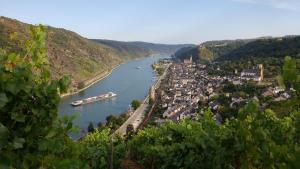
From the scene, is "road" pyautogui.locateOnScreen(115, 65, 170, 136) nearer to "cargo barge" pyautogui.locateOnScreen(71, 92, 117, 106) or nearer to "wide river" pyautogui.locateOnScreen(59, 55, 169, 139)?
"wide river" pyautogui.locateOnScreen(59, 55, 169, 139)

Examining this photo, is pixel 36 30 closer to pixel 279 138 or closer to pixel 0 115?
pixel 0 115

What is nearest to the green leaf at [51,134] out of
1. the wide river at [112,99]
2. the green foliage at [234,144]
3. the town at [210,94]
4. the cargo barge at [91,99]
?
the green foliage at [234,144]

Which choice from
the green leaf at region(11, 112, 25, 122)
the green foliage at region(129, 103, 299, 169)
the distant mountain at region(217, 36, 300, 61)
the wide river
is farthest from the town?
the green leaf at region(11, 112, 25, 122)

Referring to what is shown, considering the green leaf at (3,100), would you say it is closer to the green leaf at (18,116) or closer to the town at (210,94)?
the green leaf at (18,116)

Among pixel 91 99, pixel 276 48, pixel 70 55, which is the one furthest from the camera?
pixel 70 55

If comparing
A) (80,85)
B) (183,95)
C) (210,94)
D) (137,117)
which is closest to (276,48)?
(183,95)

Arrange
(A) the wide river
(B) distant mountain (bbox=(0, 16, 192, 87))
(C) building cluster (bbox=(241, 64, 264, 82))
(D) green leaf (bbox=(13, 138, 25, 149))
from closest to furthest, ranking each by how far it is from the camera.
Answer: (D) green leaf (bbox=(13, 138, 25, 149)) < (A) the wide river < (C) building cluster (bbox=(241, 64, 264, 82)) < (B) distant mountain (bbox=(0, 16, 192, 87))

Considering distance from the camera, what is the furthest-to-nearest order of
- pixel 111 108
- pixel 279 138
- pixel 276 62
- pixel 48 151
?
pixel 276 62
pixel 111 108
pixel 279 138
pixel 48 151

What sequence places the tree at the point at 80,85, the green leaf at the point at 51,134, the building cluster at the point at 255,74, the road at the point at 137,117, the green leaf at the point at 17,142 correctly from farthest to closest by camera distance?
1. the tree at the point at 80,85
2. the building cluster at the point at 255,74
3. the road at the point at 137,117
4. the green leaf at the point at 51,134
5. the green leaf at the point at 17,142

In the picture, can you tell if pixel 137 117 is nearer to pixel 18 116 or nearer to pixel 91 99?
pixel 91 99

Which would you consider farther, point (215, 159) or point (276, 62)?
point (276, 62)

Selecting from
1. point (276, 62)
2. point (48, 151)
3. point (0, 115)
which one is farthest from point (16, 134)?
point (276, 62)
